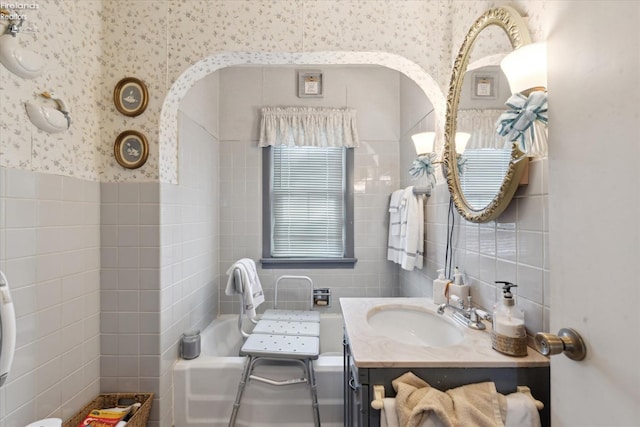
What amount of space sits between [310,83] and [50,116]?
1.95m

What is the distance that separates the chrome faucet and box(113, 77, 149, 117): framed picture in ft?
5.79

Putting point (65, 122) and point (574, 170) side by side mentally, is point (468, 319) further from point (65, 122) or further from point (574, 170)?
point (65, 122)

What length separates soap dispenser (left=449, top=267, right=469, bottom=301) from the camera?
4.41ft

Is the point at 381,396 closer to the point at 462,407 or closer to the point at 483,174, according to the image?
the point at 462,407

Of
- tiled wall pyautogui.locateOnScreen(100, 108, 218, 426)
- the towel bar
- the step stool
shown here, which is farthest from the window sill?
the towel bar

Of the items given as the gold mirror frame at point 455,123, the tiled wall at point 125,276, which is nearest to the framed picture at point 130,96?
the tiled wall at point 125,276

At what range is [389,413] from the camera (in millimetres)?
844

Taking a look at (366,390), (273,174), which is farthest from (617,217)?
(273,174)

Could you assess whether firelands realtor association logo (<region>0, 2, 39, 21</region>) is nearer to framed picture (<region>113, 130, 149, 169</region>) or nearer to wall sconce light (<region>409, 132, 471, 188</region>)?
framed picture (<region>113, 130, 149, 169</region>)

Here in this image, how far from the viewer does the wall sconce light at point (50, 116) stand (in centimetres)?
114

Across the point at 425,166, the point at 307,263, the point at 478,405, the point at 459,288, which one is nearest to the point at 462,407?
the point at 478,405

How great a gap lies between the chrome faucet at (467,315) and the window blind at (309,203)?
1.53 meters

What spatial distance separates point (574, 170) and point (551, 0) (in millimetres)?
413

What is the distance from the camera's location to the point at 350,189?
2.76 metres
